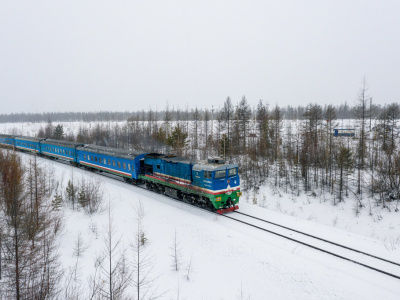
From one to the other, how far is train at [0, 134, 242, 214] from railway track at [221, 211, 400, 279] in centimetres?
177

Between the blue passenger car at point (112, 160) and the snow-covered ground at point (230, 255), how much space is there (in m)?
4.59

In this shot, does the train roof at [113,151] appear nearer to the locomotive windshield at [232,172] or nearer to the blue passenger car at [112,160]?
the blue passenger car at [112,160]

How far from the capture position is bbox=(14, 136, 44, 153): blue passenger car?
151 ft

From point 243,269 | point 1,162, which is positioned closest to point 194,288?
point 243,269

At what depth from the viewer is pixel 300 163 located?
36.7 meters

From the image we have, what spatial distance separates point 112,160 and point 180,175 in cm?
1149

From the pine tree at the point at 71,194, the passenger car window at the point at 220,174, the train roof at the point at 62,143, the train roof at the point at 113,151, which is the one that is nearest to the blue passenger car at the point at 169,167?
the train roof at the point at 113,151

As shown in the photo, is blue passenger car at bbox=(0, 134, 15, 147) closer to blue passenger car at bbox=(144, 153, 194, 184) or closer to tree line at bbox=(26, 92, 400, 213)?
tree line at bbox=(26, 92, 400, 213)

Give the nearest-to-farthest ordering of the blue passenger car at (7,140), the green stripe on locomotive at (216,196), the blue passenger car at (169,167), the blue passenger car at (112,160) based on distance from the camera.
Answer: the green stripe on locomotive at (216,196) → the blue passenger car at (169,167) → the blue passenger car at (112,160) → the blue passenger car at (7,140)

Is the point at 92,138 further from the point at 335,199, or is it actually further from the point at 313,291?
the point at 313,291

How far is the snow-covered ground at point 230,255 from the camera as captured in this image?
10727 mm

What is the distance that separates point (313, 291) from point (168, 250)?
724cm

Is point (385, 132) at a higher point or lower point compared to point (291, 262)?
higher

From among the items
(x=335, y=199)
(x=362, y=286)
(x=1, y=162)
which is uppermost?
(x=1, y=162)
